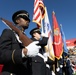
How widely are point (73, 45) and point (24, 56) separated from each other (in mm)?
18584

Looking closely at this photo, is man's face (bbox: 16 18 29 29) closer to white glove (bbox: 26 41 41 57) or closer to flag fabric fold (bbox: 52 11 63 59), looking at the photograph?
Answer: white glove (bbox: 26 41 41 57)

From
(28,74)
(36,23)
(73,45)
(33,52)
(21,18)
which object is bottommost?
(28,74)

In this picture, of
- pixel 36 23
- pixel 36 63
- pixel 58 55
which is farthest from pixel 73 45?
pixel 36 63

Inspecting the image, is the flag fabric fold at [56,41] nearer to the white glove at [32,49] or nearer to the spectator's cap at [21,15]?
the spectator's cap at [21,15]

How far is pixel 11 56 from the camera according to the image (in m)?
2.83

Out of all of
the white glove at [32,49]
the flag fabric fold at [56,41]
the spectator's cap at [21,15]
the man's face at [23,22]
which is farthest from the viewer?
the flag fabric fold at [56,41]

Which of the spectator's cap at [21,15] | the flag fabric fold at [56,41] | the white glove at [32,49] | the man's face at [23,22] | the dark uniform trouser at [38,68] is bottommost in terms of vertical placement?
the dark uniform trouser at [38,68]

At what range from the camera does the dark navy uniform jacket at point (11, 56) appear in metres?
2.83

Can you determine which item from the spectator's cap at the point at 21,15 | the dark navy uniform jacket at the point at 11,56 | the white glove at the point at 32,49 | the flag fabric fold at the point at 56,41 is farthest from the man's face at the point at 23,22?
the flag fabric fold at the point at 56,41

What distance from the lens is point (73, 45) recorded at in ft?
69.3

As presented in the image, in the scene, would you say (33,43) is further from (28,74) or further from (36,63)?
(36,63)

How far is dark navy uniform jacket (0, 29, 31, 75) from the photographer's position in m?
2.83

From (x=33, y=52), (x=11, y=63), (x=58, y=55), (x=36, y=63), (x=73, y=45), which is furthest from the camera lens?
(x=73, y=45)

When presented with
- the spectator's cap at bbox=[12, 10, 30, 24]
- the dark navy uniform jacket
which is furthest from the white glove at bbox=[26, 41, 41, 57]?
the spectator's cap at bbox=[12, 10, 30, 24]
